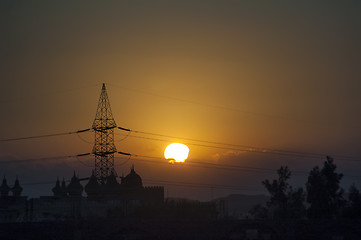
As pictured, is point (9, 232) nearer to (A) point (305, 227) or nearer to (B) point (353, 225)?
(A) point (305, 227)

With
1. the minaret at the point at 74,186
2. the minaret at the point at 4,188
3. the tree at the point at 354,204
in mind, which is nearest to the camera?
the tree at the point at 354,204

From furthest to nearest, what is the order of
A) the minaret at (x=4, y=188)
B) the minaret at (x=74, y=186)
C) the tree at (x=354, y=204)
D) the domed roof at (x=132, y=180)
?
1. the minaret at (x=4, y=188)
2. the minaret at (x=74, y=186)
3. the domed roof at (x=132, y=180)
4. the tree at (x=354, y=204)

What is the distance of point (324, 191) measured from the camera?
283ft

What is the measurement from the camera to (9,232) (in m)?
54.1

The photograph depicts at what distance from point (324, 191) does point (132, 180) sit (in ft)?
125

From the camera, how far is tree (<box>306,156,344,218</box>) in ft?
279

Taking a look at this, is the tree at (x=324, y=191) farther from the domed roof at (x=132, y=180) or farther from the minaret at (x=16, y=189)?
the minaret at (x=16, y=189)

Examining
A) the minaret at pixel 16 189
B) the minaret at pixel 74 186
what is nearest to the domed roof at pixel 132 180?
the minaret at pixel 74 186

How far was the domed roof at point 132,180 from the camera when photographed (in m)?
103

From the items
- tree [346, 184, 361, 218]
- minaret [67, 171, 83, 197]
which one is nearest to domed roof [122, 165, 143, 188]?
minaret [67, 171, 83, 197]

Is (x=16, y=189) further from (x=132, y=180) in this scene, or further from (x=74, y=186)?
(x=132, y=180)

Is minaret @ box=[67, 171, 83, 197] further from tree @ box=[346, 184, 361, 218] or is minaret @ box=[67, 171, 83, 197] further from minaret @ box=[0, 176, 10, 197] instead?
tree @ box=[346, 184, 361, 218]

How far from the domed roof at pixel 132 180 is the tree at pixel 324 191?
3440 centimetres

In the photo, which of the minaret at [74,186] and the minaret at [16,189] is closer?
the minaret at [74,186]
